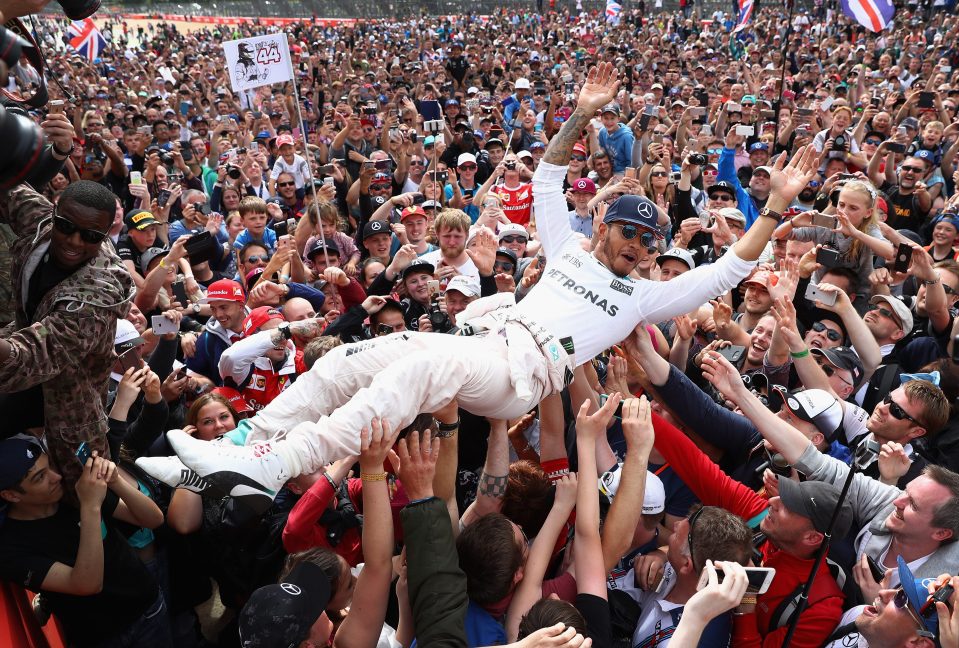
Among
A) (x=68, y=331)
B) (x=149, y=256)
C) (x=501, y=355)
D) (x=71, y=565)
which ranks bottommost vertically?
(x=149, y=256)

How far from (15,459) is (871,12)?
14.4 m

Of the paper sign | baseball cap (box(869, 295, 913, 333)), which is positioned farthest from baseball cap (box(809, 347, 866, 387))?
the paper sign

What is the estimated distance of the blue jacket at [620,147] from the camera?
36.6 ft

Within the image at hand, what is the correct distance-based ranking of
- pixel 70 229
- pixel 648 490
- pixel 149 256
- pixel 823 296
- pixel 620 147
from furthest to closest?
pixel 620 147
pixel 149 256
pixel 823 296
pixel 648 490
pixel 70 229

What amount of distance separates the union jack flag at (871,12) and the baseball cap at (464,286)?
36.6 feet

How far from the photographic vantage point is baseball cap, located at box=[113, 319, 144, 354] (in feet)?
13.5

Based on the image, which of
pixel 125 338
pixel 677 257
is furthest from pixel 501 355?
pixel 677 257

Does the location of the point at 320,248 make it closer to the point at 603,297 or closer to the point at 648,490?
the point at 603,297

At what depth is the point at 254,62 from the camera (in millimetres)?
8359

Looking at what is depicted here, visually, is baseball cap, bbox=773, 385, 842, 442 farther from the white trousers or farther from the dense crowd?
the white trousers

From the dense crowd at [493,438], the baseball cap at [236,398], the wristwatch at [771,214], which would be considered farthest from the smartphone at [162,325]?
the wristwatch at [771,214]

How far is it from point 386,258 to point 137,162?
648 cm

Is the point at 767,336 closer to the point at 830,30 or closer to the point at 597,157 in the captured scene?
the point at 597,157

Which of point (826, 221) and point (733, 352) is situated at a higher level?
point (826, 221)
